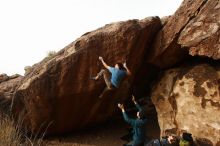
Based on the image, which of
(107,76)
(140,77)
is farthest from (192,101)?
(140,77)

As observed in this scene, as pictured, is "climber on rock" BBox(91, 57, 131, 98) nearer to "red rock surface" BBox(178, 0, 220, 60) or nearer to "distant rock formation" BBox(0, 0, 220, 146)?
"distant rock formation" BBox(0, 0, 220, 146)

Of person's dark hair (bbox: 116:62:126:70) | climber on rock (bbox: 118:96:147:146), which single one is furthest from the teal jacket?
person's dark hair (bbox: 116:62:126:70)

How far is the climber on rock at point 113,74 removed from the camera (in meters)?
12.1

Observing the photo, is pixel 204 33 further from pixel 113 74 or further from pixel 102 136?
pixel 102 136

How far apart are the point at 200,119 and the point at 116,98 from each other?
3.47 m

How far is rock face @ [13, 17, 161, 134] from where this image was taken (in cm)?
1306

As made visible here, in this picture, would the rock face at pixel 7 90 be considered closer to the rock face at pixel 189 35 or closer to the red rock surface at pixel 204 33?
the rock face at pixel 189 35

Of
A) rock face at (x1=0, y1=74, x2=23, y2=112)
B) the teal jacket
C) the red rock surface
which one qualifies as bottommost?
the teal jacket

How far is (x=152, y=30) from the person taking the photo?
13.4m

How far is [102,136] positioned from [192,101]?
3.96 m

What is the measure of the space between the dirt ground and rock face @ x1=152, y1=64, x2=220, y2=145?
1.60 meters

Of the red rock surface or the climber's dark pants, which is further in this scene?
the climber's dark pants

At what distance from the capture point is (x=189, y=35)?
12.0m

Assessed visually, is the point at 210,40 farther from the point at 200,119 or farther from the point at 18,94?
the point at 18,94
